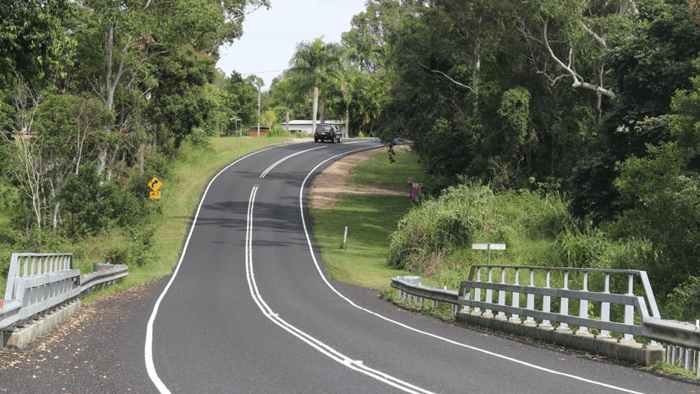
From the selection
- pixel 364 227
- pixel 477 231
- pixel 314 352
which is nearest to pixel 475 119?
pixel 364 227

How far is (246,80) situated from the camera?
A: 456ft

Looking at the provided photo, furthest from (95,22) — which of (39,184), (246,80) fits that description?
(246,80)

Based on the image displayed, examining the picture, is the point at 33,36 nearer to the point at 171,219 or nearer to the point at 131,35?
the point at 131,35

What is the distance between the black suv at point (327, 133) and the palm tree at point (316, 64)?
988 centimetres

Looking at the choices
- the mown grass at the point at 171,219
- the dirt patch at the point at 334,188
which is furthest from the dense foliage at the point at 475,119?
the dirt patch at the point at 334,188

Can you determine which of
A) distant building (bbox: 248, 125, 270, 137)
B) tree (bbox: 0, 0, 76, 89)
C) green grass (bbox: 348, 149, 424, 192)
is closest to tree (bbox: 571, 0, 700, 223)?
tree (bbox: 0, 0, 76, 89)

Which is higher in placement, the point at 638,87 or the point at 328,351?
the point at 638,87

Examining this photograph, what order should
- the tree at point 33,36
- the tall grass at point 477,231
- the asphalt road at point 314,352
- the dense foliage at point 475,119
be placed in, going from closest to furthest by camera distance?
the asphalt road at point 314,352 < the tree at point 33,36 < the dense foliage at point 475,119 < the tall grass at point 477,231

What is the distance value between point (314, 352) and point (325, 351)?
0.22 meters

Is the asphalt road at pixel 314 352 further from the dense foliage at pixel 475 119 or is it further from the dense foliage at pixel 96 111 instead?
the dense foliage at pixel 96 111

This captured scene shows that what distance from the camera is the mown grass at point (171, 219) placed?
36.8 m

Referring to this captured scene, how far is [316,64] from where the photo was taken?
10738 centimetres

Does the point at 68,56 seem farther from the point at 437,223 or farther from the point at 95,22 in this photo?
the point at 95,22

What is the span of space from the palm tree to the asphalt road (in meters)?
77.1
